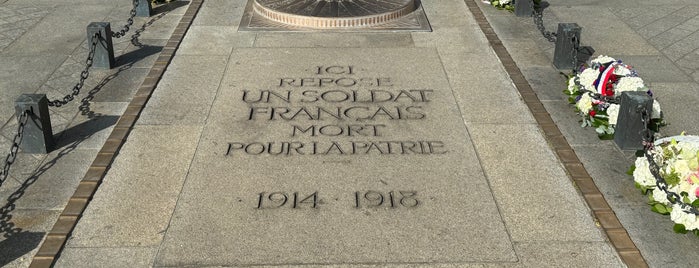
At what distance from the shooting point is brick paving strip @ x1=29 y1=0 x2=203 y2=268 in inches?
293

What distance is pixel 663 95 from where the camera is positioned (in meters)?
10.9

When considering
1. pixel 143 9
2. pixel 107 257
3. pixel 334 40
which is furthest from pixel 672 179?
pixel 143 9

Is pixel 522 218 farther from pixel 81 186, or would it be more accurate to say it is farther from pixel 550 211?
pixel 81 186

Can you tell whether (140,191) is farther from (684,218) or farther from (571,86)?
(571,86)

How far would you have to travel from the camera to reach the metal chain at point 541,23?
1250cm

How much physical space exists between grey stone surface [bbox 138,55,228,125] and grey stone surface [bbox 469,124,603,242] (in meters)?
3.28

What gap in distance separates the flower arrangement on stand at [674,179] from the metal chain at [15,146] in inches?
241

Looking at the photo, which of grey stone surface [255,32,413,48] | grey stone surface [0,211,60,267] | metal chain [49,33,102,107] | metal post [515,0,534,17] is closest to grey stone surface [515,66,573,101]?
grey stone surface [255,32,413,48]

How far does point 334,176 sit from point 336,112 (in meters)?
1.61

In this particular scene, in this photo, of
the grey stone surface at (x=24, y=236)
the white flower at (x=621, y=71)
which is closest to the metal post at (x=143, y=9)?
the grey stone surface at (x=24, y=236)

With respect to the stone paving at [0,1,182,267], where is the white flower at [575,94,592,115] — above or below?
above

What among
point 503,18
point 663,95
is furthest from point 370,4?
point 663,95

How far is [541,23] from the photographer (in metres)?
12.9

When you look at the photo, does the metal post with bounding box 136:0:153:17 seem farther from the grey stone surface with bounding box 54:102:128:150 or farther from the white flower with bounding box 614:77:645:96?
the white flower with bounding box 614:77:645:96
